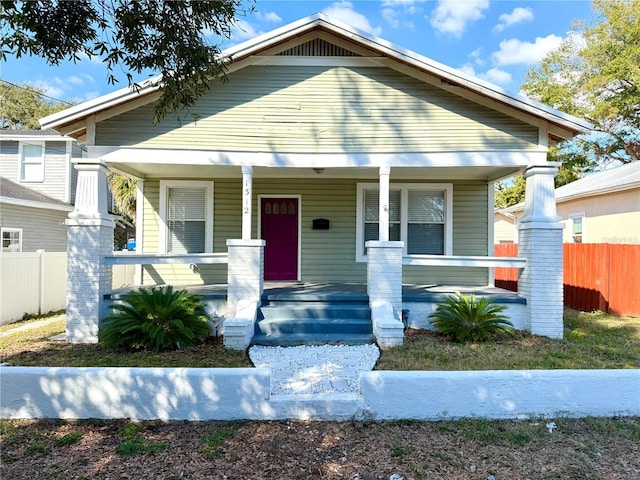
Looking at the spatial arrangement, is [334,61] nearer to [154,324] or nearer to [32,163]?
[154,324]

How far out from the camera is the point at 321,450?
3170 mm

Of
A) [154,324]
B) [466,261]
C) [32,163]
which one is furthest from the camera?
[32,163]

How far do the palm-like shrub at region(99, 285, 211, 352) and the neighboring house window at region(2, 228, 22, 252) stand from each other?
9.50 m

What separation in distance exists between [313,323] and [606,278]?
7067 millimetres

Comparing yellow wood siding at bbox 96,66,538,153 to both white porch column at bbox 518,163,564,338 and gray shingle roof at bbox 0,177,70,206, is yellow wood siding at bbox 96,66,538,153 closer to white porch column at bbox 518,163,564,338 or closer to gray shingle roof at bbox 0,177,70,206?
white porch column at bbox 518,163,564,338

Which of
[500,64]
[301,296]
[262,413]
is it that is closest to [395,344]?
[301,296]

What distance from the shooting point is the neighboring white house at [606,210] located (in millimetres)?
11586

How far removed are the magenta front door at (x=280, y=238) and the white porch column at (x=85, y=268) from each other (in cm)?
348

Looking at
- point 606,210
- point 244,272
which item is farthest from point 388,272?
point 606,210

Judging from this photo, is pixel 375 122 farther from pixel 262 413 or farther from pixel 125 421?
pixel 125 421

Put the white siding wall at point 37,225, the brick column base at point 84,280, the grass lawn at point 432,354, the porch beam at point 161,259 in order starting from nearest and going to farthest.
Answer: the grass lawn at point 432,354
the brick column base at point 84,280
the porch beam at point 161,259
the white siding wall at point 37,225

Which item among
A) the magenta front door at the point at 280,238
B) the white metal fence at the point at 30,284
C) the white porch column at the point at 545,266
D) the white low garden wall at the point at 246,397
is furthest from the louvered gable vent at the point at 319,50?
the white metal fence at the point at 30,284

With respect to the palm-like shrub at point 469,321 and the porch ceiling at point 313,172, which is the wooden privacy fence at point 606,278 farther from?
the palm-like shrub at point 469,321

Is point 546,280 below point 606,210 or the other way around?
below
